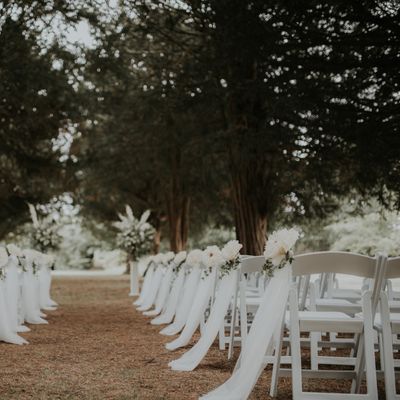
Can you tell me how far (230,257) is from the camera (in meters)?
6.65

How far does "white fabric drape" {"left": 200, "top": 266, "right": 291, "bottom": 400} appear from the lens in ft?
15.4

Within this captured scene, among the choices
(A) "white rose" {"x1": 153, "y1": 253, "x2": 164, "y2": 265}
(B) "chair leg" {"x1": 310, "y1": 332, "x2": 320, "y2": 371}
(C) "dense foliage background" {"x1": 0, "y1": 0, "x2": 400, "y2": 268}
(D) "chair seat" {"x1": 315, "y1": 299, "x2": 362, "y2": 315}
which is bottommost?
(B) "chair leg" {"x1": 310, "y1": 332, "x2": 320, "y2": 371}

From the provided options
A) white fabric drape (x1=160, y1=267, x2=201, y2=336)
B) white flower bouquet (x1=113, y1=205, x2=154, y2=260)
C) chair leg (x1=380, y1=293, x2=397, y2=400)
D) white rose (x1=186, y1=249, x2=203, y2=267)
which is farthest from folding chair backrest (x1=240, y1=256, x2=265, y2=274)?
white flower bouquet (x1=113, y1=205, x2=154, y2=260)

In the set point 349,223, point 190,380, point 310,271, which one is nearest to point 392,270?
point 310,271

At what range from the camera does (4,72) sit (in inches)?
482

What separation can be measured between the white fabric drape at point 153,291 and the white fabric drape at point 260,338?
860 centimetres

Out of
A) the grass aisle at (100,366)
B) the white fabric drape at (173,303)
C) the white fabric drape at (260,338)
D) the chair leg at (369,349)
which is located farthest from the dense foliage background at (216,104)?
the chair leg at (369,349)

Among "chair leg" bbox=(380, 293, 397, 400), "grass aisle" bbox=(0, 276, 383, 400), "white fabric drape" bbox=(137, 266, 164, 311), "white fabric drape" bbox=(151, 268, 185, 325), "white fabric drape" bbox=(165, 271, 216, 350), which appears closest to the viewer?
"chair leg" bbox=(380, 293, 397, 400)

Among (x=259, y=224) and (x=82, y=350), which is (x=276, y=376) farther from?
(x=259, y=224)

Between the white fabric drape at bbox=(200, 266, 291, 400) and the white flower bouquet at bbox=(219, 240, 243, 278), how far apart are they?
1.83 m

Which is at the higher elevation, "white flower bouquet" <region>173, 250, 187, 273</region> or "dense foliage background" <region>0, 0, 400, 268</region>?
"dense foliage background" <region>0, 0, 400, 268</region>

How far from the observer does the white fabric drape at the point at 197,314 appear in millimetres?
7652

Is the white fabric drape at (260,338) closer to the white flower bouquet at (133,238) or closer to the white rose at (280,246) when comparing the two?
the white rose at (280,246)

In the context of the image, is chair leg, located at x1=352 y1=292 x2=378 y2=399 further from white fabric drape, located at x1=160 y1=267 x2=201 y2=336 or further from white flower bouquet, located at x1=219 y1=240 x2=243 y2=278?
white fabric drape, located at x1=160 y1=267 x2=201 y2=336
